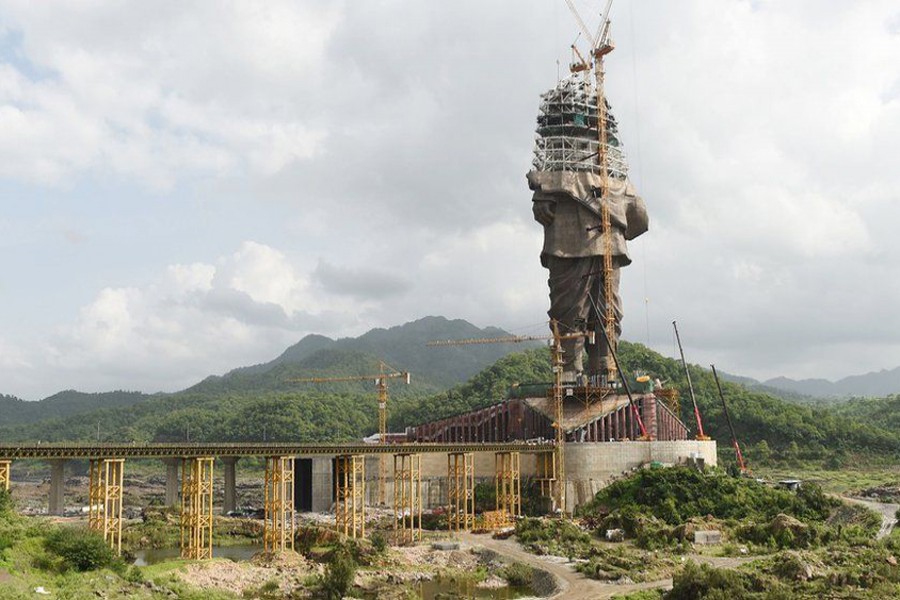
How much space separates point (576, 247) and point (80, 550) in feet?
291

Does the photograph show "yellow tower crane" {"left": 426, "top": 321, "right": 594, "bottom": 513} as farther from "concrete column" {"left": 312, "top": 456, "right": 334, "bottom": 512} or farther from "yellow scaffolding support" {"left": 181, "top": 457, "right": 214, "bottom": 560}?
"yellow scaffolding support" {"left": 181, "top": 457, "right": 214, "bottom": 560}

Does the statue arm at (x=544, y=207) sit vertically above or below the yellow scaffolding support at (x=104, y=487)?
above

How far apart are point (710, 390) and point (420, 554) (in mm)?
125515

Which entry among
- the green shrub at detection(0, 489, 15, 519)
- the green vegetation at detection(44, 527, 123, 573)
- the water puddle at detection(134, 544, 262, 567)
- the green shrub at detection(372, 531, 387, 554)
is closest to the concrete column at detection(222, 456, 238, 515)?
the water puddle at detection(134, 544, 262, 567)

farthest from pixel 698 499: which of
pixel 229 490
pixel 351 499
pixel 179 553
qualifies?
pixel 229 490

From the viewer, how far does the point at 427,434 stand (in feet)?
421

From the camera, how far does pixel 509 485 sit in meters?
104

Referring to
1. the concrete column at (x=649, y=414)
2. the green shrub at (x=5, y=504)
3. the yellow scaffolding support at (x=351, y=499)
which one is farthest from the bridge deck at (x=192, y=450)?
the concrete column at (x=649, y=414)

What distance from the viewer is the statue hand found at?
416 ft

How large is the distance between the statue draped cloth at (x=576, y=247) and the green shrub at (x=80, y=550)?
276 ft

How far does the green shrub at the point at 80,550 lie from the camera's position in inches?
1978

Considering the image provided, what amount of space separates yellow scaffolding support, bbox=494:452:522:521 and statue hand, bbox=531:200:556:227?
38.7m

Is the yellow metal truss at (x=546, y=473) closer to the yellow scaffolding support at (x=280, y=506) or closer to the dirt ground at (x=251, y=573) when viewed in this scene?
the yellow scaffolding support at (x=280, y=506)

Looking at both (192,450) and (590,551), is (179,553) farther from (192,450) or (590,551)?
(590,551)
